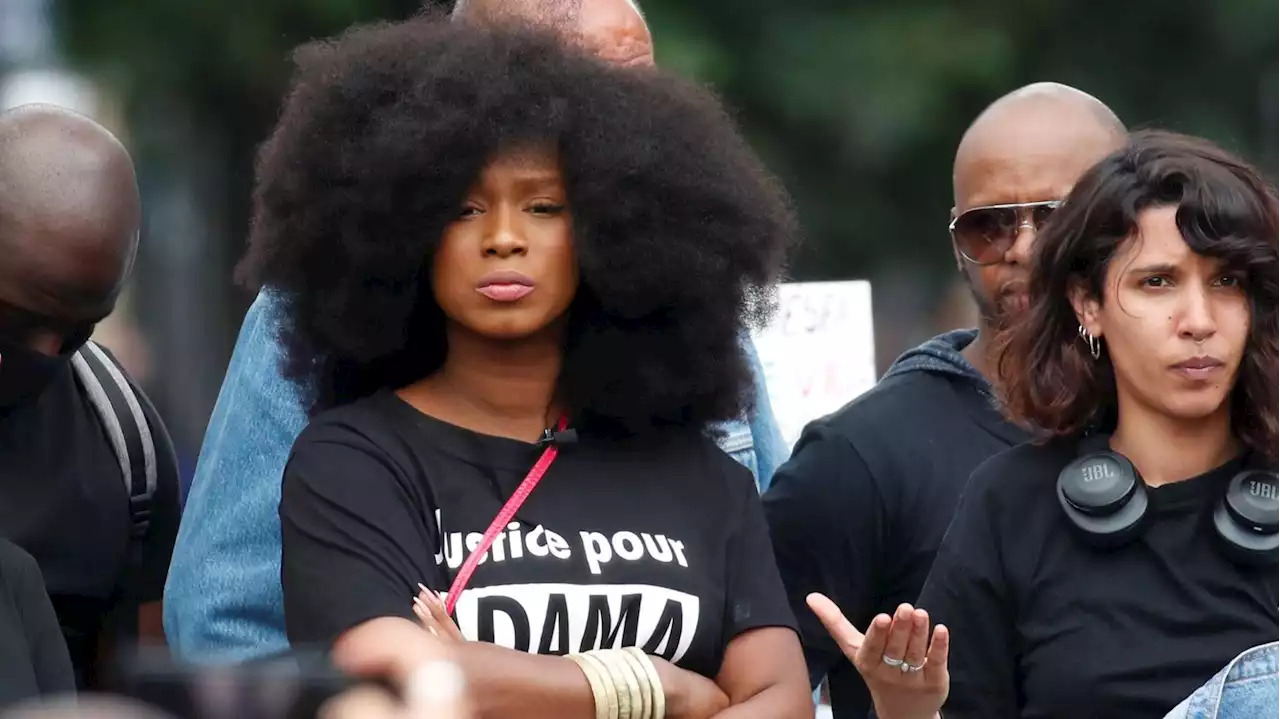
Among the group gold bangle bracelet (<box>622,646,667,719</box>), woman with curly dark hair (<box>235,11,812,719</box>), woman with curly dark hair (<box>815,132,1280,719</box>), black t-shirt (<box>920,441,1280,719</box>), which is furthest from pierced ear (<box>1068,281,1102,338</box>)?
gold bangle bracelet (<box>622,646,667,719</box>)

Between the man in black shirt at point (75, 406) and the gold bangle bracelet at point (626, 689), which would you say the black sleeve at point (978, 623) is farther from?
the man in black shirt at point (75, 406)

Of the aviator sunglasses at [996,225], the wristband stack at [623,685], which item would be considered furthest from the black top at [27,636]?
the aviator sunglasses at [996,225]

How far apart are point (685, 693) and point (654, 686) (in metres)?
0.07

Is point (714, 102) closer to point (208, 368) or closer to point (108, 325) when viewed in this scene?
point (108, 325)

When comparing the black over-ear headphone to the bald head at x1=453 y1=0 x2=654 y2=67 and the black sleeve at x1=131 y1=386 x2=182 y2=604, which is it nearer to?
the bald head at x1=453 y1=0 x2=654 y2=67

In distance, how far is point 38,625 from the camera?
3531 mm

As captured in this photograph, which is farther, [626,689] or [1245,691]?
[626,689]

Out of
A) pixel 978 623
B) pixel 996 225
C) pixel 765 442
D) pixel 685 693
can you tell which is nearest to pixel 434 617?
pixel 685 693

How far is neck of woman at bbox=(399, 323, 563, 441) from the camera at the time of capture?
12.2 feet

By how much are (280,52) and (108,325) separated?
1.63 metres

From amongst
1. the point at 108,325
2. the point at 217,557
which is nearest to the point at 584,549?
the point at 217,557

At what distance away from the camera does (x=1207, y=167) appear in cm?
398

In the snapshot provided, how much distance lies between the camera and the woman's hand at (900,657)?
3.41 metres

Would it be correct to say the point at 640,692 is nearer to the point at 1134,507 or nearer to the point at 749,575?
the point at 749,575
